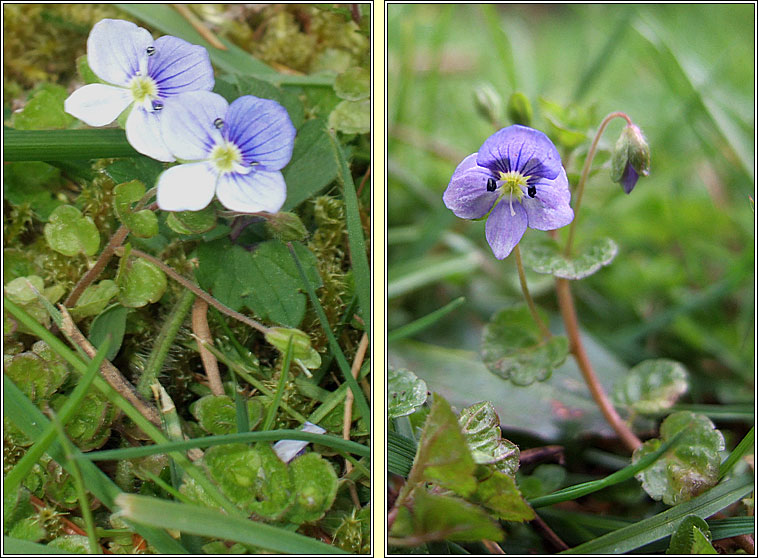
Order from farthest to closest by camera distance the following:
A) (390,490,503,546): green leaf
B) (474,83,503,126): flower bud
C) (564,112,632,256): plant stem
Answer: (474,83,503,126): flower bud
(564,112,632,256): plant stem
(390,490,503,546): green leaf

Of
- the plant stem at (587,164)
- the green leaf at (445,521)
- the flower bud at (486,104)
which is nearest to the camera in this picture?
the green leaf at (445,521)

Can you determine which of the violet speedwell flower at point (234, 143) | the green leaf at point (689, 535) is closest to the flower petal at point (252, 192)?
the violet speedwell flower at point (234, 143)

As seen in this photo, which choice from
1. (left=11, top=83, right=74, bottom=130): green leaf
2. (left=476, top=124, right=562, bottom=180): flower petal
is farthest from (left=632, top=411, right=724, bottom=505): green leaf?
(left=11, top=83, right=74, bottom=130): green leaf

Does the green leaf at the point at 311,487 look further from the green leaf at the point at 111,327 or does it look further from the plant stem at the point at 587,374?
the plant stem at the point at 587,374

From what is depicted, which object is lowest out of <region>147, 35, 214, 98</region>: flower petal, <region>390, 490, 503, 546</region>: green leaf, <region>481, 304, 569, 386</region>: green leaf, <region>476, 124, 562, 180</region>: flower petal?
<region>390, 490, 503, 546</region>: green leaf

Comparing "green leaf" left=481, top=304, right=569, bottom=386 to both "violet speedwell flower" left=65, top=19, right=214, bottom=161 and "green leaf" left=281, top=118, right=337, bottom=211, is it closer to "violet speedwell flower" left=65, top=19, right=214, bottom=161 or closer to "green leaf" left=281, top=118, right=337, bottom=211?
"green leaf" left=281, top=118, right=337, bottom=211

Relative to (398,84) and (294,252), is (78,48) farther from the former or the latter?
(398,84)
